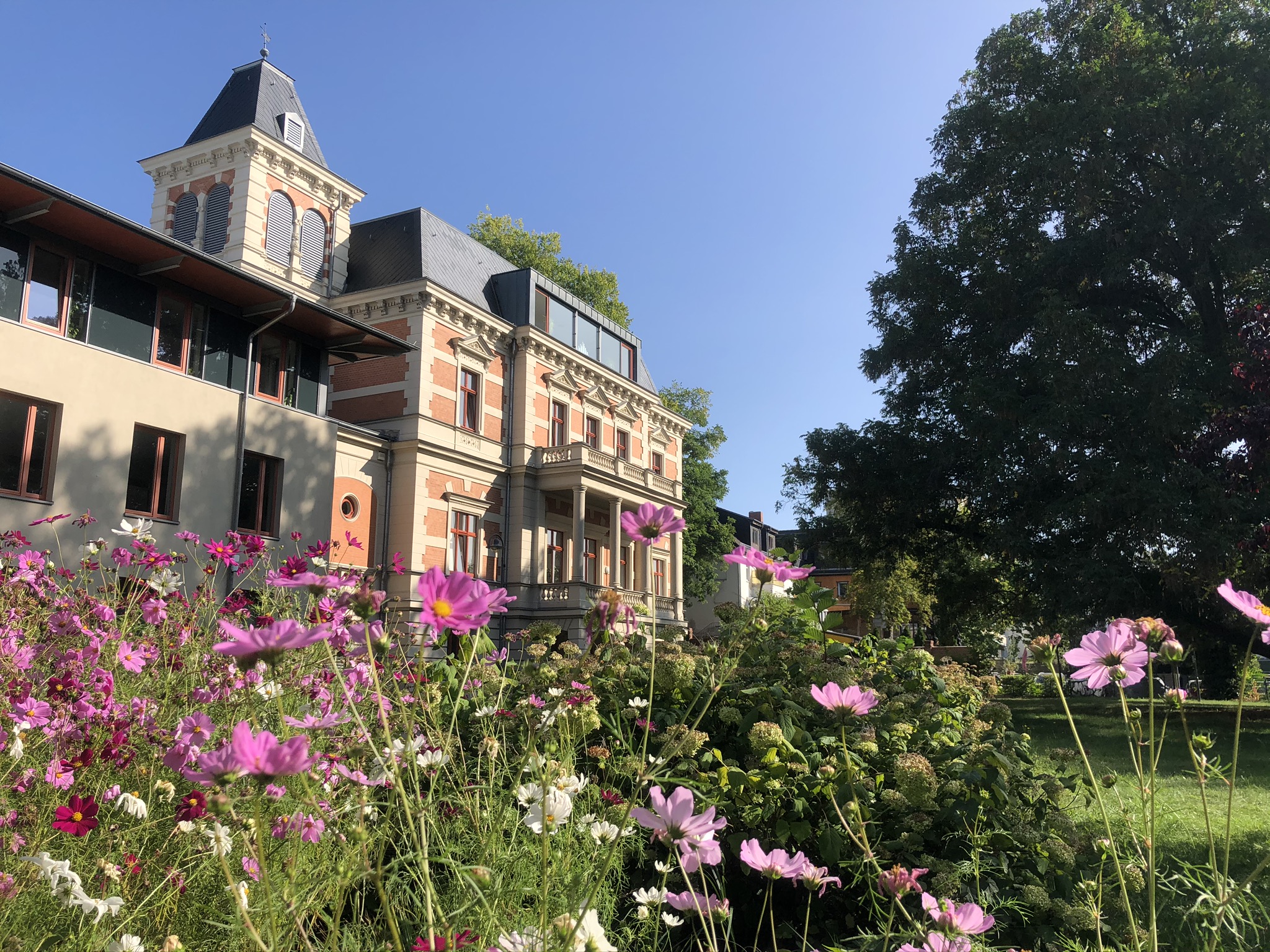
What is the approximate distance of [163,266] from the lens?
13453mm

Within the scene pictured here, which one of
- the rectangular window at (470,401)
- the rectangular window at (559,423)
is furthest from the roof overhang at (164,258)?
the rectangular window at (559,423)

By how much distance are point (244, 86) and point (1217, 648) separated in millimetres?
29974

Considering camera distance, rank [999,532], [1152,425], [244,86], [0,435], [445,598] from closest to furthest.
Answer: [445,598] < [0,435] < [1152,425] < [999,532] < [244,86]

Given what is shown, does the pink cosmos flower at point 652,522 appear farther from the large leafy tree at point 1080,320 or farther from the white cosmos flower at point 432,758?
the large leafy tree at point 1080,320

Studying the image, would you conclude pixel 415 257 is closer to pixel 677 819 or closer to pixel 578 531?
pixel 578 531

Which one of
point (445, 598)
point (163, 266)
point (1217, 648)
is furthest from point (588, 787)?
point (1217, 648)

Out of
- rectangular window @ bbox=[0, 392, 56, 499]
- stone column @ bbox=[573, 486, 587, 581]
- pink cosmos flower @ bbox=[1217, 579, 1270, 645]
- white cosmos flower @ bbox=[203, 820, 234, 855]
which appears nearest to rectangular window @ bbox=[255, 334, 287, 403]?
rectangular window @ bbox=[0, 392, 56, 499]

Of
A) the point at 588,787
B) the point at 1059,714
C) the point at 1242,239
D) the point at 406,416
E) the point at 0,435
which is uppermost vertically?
the point at 1242,239

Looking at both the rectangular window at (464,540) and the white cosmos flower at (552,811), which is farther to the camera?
the rectangular window at (464,540)

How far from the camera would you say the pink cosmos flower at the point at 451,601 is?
1.16 m

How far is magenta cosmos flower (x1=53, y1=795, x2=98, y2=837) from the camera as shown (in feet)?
5.27

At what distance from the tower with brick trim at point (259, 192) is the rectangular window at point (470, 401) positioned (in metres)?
4.22

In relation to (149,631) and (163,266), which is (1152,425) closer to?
(149,631)

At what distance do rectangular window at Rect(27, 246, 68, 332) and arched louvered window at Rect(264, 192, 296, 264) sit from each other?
335 inches
